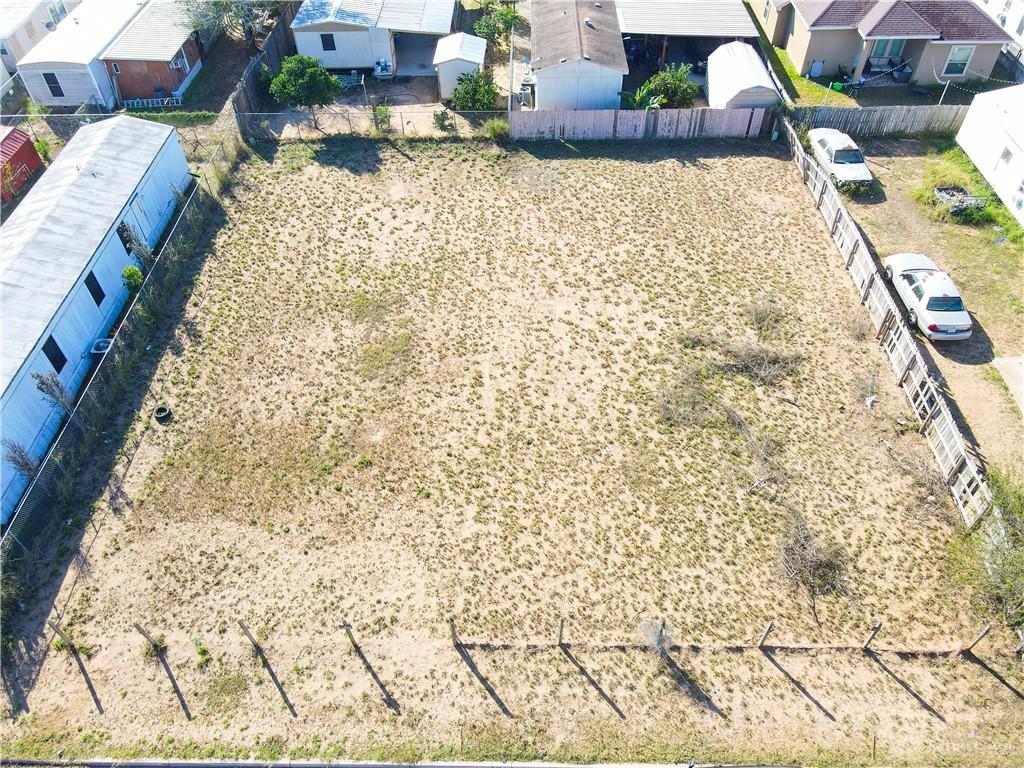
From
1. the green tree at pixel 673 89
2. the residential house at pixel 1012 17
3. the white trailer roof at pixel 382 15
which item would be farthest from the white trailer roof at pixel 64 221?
the residential house at pixel 1012 17

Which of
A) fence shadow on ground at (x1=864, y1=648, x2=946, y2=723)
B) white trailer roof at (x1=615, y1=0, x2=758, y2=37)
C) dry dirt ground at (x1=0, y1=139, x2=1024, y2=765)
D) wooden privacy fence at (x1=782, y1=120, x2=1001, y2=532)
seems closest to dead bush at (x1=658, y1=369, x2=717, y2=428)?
dry dirt ground at (x1=0, y1=139, x2=1024, y2=765)

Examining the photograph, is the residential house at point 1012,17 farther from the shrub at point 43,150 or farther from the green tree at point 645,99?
the shrub at point 43,150

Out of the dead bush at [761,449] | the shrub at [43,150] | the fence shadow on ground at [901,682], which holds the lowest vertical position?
the fence shadow on ground at [901,682]

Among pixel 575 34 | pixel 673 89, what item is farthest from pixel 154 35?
pixel 673 89

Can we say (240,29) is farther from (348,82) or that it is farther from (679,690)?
(679,690)

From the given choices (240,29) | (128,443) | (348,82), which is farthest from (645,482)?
(240,29)

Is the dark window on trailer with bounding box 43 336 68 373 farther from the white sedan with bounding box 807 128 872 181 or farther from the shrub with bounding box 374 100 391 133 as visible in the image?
the white sedan with bounding box 807 128 872 181
